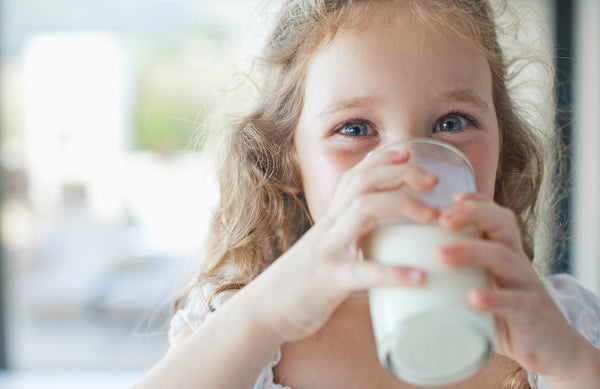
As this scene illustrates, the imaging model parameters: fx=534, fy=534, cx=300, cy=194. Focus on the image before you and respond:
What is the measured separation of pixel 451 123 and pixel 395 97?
0.39 feet

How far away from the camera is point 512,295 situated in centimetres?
57

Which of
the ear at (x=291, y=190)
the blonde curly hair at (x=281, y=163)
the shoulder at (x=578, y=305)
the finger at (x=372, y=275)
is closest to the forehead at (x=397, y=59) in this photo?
the blonde curly hair at (x=281, y=163)

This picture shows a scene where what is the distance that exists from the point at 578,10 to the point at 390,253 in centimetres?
253

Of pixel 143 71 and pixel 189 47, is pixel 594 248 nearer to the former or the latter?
pixel 189 47

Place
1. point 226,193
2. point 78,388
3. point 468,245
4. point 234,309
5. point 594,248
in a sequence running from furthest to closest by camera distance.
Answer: point 78,388, point 594,248, point 226,193, point 234,309, point 468,245

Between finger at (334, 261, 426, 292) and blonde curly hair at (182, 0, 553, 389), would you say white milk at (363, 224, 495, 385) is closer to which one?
finger at (334, 261, 426, 292)

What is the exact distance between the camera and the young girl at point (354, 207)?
585mm

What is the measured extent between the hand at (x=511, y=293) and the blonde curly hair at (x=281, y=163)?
510 mm

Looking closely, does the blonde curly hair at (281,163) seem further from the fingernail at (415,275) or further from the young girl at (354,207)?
the fingernail at (415,275)

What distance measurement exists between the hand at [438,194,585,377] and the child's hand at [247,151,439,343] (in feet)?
0.12

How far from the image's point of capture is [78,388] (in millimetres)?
2643

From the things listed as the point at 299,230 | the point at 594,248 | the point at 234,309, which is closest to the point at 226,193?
the point at 299,230

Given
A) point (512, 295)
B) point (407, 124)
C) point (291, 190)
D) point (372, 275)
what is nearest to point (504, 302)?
point (512, 295)

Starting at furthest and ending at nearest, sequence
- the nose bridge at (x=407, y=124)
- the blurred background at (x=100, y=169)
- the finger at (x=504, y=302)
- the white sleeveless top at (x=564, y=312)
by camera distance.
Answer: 1. the blurred background at (x=100, y=169)
2. the white sleeveless top at (x=564, y=312)
3. the nose bridge at (x=407, y=124)
4. the finger at (x=504, y=302)
